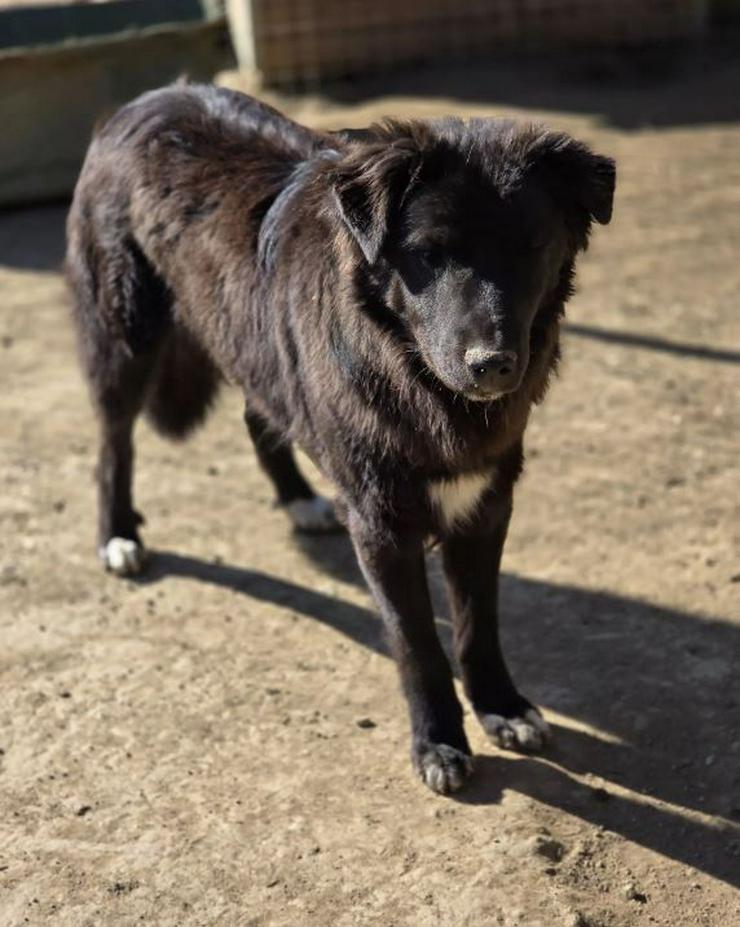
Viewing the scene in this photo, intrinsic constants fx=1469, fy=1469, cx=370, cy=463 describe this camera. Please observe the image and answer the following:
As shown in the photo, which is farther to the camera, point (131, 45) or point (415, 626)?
point (131, 45)

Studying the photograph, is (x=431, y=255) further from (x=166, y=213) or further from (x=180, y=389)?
(x=180, y=389)

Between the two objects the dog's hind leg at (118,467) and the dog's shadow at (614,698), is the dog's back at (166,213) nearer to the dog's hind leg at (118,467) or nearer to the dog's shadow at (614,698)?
the dog's hind leg at (118,467)

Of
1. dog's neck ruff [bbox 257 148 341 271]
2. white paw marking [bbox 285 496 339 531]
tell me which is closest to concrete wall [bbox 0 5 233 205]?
white paw marking [bbox 285 496 339 531]

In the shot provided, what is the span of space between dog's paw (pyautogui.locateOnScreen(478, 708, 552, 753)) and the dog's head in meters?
1.09

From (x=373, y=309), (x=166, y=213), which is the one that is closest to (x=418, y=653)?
(x=373, y=309)

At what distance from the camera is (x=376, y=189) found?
3.58 m

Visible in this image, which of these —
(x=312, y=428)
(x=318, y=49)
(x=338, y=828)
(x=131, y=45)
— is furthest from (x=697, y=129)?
(x=338, y=828)

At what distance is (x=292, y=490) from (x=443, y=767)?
5.62 feet

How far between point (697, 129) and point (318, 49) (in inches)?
106

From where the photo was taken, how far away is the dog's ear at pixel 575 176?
3648 millimetres

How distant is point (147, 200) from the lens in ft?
15.5

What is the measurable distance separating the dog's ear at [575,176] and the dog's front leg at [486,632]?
2.86ft

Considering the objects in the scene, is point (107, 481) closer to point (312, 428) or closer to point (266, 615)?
point (266, 615)

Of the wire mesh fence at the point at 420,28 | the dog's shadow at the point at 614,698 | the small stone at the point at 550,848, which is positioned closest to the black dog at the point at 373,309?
the dog's shadow at the point at 614,698
